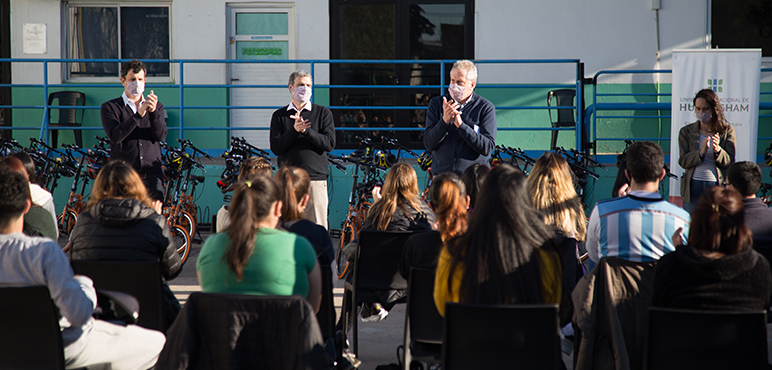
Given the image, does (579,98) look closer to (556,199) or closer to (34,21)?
(556,199)

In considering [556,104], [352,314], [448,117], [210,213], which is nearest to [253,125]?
[210,213]

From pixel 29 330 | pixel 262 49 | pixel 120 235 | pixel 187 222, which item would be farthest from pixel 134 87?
pixel 262 49

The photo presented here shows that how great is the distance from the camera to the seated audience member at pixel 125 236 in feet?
9.74

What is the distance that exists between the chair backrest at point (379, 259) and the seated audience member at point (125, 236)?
0.95 metres

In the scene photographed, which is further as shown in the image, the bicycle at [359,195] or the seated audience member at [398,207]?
the bicycle at [359,195]

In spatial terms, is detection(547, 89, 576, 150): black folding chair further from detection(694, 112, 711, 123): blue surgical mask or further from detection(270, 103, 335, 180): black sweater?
detection(270, 103, 335, 180): black sweater

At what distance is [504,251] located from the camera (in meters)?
2.21

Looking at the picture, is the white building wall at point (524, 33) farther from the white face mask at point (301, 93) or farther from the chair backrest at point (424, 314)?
the chair backrest at point (424, 314)

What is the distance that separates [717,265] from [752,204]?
1.54 meters

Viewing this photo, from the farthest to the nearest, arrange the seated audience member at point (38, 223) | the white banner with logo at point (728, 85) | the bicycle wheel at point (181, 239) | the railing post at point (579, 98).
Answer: the railing post at point (579, 98), the white banner with logo at point (728, 85), the bicycle wheel at point (181, 239), the seated audience member at point (38, 223)

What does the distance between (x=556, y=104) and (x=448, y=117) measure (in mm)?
4897

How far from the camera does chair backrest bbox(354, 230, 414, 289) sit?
135 inches

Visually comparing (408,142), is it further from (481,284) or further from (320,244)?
(481,284)

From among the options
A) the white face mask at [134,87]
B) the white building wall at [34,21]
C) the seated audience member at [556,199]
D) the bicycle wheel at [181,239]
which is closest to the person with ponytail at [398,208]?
the seated audience member at [556,199]
